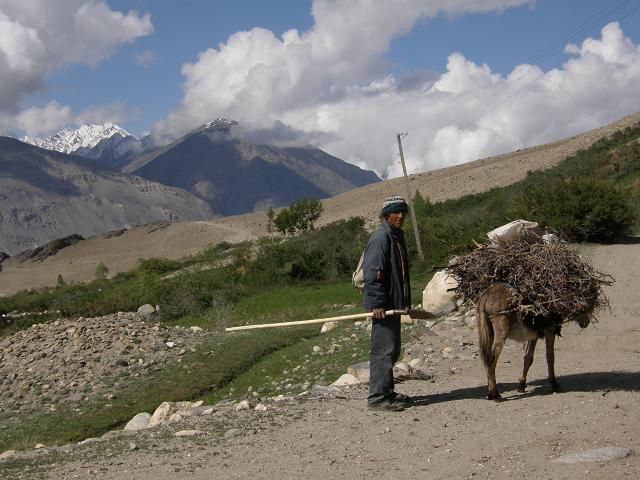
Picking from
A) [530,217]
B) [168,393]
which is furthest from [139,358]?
[530,217]

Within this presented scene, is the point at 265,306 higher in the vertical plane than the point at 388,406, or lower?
higher

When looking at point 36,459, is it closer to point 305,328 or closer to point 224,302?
point 305,328

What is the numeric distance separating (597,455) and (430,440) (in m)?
1.67

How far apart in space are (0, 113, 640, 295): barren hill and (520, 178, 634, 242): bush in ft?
160

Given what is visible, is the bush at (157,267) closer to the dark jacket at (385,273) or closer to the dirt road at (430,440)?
the dirt road at (430,440)

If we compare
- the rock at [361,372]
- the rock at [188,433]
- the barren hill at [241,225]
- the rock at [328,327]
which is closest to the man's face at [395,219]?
the rock at [188,433]

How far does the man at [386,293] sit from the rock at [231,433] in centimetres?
155

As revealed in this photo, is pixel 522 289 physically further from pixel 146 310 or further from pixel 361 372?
pixel 146 310

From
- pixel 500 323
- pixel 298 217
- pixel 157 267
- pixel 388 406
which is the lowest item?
pixel 388 406

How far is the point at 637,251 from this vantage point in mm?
27281

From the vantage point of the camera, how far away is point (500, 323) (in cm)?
851

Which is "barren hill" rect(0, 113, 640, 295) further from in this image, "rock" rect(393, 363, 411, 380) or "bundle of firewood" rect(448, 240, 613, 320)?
"bundle of firewood" rect(448, 240, 613, 320)

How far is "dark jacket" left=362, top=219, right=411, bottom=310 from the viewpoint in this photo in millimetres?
8555

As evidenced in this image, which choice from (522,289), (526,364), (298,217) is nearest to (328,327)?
(526,364)
